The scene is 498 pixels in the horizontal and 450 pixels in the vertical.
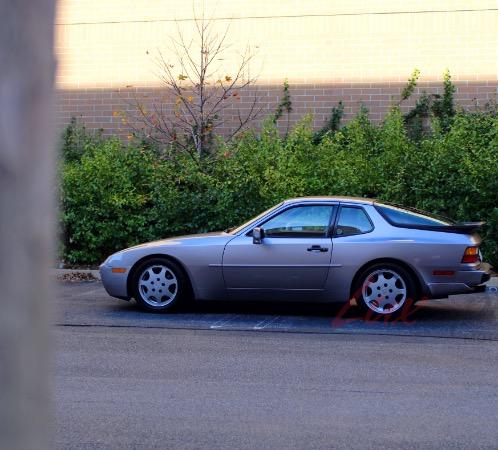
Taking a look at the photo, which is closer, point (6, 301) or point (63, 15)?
point (6, 301)

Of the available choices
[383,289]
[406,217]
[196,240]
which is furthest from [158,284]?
[406,217]

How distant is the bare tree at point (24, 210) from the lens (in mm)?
1547

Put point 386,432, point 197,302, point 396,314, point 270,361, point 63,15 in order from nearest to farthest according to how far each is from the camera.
A: point 63,15
point 386,432
point 270,361
point 396,314
point 197,302

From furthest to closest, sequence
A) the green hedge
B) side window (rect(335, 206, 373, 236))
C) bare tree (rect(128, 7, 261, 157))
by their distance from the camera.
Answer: bare tree (rect(128, 7, 261, 157))
the green hedge
side window (rect(335, 206, 373, 236))

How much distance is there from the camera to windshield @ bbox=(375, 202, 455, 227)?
10.2 metres

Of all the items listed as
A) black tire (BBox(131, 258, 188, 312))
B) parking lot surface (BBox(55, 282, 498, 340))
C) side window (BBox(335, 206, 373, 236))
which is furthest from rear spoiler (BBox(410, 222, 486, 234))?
black tire (BBox(131, 258, 188, 312))

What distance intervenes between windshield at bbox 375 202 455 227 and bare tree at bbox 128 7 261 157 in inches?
334

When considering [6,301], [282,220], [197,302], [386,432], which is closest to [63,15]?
[6,301]

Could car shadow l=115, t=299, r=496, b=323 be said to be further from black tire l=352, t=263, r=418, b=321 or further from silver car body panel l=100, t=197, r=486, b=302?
silver car body panel l=100, t=197, r=486, b=302

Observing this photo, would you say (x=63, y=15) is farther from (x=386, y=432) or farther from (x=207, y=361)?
(x=207, y=361)

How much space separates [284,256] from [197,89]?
9622mm

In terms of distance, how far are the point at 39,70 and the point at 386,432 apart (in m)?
4.53

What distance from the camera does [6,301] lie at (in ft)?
5.09

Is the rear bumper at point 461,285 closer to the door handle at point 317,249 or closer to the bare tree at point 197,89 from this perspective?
the door handle at point 317,249
